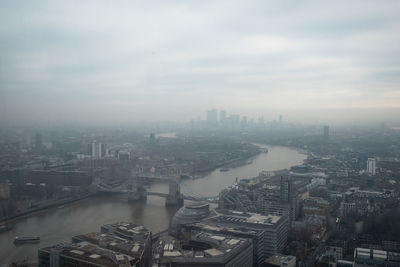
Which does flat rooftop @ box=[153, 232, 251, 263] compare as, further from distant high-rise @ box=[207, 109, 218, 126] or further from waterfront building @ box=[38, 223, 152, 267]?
distant high-rise @ box=[207, 109, 218, 126]

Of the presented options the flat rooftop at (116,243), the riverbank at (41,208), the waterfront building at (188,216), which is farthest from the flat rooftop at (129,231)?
the riverbank at (41,208)

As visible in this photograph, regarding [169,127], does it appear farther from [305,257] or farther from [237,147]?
[305,257]

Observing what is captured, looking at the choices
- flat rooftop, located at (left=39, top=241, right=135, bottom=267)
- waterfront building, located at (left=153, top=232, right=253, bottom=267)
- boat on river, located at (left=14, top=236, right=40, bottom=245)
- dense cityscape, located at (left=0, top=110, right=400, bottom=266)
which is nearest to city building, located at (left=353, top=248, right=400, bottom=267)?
dense cityscape, located at (left=0, top=110, right=400, bottom=266)

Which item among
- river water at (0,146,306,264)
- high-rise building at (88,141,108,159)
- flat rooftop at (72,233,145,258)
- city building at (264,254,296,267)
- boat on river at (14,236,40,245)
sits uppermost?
high-rise building at (88,141,108,159)

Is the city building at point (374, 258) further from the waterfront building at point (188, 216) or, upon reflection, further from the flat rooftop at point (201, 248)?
the waterfront building at point (188, 216)

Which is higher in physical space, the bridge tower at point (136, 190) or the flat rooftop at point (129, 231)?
the flat rooftop at point (129, 231)

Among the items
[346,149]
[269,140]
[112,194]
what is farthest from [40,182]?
[269,140]
